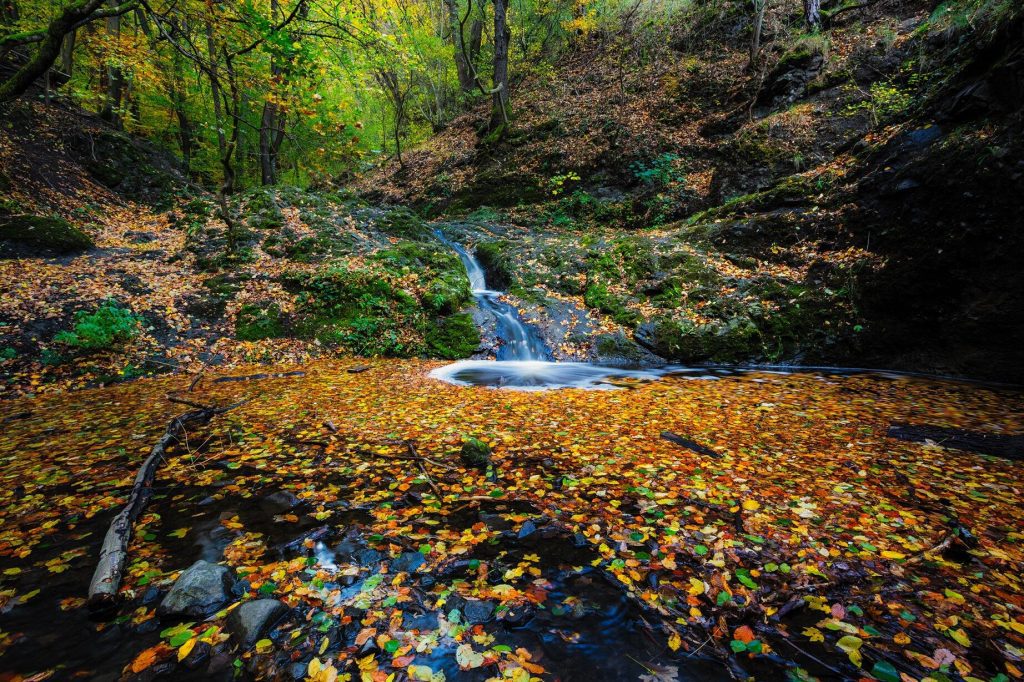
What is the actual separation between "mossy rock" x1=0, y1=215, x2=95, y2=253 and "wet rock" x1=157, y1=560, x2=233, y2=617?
12.4 metres

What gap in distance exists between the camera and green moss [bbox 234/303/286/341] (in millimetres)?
9719

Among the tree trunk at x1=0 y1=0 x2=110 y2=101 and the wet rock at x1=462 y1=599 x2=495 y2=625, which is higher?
the tree trunk at x1=0 y1=0 x2=110 y2=101

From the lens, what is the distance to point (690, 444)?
16.0 feet

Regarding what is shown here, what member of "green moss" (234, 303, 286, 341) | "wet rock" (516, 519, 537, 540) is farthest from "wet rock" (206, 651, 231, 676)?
"green moss" (234, 303, 286, 341)

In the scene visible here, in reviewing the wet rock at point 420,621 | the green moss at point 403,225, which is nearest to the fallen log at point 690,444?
the wet rock at point 420,621

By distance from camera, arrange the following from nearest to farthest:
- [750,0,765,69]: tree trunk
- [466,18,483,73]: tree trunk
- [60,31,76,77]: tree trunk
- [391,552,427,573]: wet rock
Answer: [391,552,427,573]: wet rock, [60,31,76,77]: tree trunk, [750,0,765,69]: tree trunk, [466,18,483,73]: tree trunk

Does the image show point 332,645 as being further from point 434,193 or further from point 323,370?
point 434,193

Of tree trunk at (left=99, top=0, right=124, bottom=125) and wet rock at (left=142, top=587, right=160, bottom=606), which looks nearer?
wet rock at (left=142, top=587, right=160, bottom=606)

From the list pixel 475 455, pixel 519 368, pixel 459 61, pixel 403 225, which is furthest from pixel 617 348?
pixel 459 61

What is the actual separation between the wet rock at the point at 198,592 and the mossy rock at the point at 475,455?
2.30 meters

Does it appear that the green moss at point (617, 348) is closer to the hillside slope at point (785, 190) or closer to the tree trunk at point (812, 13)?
the hillside slope at point (785, 190)

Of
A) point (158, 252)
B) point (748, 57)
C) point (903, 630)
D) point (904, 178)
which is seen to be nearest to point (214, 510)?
point (903, 630)

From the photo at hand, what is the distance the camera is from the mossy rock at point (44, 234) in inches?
383

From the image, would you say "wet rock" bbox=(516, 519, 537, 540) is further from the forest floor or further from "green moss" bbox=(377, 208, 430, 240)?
"green moss" bbox=(377, 208, 430, 240)
